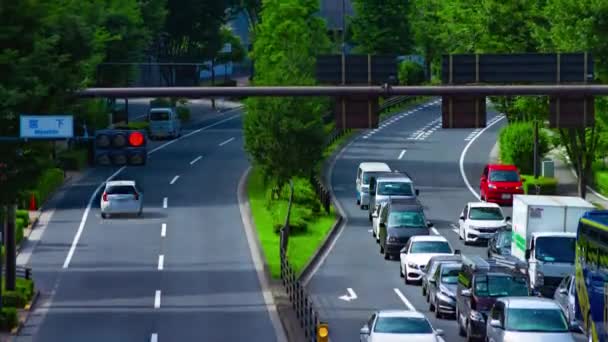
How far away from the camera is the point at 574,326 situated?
3325 centimetres

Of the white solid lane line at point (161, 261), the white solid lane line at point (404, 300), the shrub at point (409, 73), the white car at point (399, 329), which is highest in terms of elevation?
the shrub at point (409, 73)

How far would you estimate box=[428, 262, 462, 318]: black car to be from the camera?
41062mm

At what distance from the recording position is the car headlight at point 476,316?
3652cm

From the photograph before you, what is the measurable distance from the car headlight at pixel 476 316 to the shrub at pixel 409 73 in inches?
3315

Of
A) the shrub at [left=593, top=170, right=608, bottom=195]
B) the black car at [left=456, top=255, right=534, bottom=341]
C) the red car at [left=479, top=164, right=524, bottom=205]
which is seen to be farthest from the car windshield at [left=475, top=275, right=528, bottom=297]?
the shrub at [left=593, top=170, right=608, bottom=195]

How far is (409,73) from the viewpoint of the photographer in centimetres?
12181

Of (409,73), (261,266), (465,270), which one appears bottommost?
(261,266)

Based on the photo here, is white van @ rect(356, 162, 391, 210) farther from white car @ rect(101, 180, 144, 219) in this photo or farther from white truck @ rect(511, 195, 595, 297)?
white truck @ rect(511, 195, 595, 297)

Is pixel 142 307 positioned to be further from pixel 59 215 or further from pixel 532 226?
pixel 59 215

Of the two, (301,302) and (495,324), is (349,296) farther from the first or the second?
(495,324)

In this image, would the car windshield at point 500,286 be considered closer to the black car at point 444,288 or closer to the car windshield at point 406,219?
the black car at point 444,288

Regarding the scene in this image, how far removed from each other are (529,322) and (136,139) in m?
10.8

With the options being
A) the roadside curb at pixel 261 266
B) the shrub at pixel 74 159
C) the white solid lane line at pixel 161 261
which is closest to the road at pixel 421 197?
the roadside curb at pixel 261 266

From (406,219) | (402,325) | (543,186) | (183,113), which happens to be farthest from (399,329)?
(183,113)
